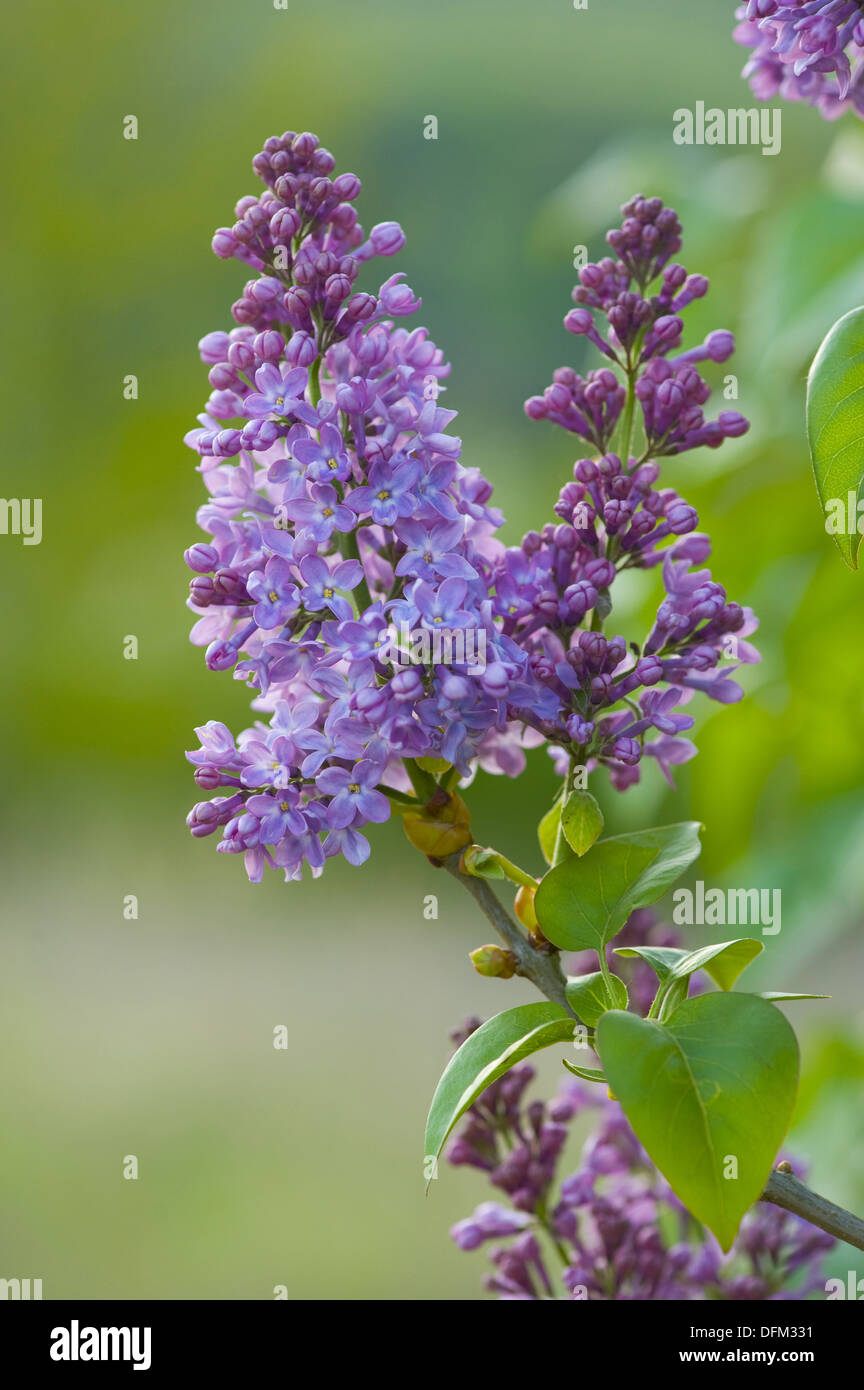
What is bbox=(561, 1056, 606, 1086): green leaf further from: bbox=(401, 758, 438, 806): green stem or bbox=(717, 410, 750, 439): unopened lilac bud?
bbox=(717, 410, 750, 439): unopened lilac bud

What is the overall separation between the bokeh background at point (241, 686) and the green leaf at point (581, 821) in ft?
1.56

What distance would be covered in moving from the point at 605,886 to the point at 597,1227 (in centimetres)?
18

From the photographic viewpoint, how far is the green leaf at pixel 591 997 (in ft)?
1.03

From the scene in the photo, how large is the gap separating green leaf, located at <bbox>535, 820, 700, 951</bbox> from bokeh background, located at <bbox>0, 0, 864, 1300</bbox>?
17.9 inches

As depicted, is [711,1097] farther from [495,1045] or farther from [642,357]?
[642,357]

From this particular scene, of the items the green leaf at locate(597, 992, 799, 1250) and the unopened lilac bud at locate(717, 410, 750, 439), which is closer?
the green leaf at locate(597, 992, 799, 1250)

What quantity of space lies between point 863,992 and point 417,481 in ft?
6.27

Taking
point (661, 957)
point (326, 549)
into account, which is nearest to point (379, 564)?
point (326, 549)

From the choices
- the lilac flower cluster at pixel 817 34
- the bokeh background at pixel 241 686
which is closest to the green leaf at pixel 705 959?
the lilac flower cluster at pixel 817 34

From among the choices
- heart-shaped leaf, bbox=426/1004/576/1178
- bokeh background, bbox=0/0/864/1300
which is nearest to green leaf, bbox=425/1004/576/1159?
heart-shaped leaf, bbox=426/1004/576/1178

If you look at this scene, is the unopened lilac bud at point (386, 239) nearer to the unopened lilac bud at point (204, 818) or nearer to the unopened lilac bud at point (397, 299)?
the unopened lilac bud at point (397, 299)

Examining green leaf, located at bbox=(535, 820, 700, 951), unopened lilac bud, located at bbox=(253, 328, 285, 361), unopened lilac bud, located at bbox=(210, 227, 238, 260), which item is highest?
unopened lilac bud, located at bbox=(210, 227, 238, 260)

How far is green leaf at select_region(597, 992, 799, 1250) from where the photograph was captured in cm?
27
